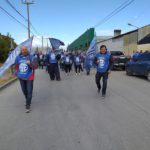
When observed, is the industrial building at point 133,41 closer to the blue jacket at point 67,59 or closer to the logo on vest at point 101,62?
the blue jacket at point 67,59

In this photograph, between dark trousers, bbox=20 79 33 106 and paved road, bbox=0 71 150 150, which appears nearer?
paved road, bbox=0 71 150 150

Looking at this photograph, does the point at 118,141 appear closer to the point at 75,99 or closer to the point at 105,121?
the point at 105,121

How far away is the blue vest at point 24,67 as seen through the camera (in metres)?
7.43

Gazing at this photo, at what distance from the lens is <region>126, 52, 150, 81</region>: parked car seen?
1475 cm

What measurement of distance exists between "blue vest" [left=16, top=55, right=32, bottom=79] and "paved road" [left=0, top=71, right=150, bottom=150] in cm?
98

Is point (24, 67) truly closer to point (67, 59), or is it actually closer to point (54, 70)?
point (54, 70)

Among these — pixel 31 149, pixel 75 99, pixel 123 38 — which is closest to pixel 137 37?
pixel 123 38

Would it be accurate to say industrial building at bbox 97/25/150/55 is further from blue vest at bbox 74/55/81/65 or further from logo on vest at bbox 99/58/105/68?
logo on vest at bbox 99/58/105/68

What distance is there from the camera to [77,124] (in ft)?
19.7

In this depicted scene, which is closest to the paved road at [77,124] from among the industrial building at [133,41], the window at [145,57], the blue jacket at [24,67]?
the blue jacket at [24,67]

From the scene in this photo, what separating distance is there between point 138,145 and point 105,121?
1596mm

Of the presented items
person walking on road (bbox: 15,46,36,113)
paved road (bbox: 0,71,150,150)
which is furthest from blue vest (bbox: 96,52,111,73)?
person walking on road (bbox: 15,46,36,113)

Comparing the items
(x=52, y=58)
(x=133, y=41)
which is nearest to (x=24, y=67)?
(x=52, y=58)

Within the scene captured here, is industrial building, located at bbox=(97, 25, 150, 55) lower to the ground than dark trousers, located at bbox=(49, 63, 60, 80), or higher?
higher
